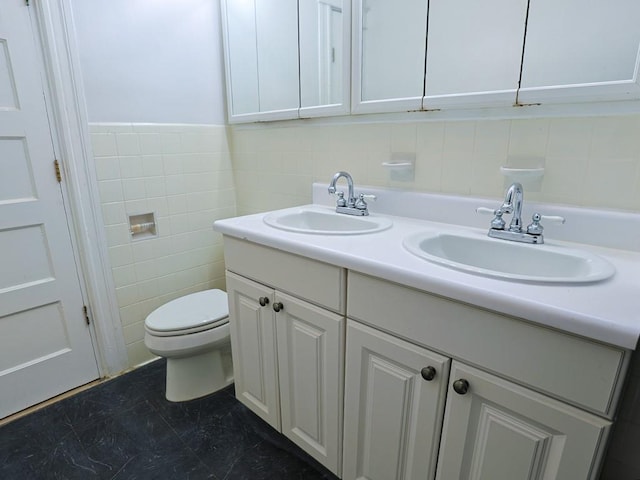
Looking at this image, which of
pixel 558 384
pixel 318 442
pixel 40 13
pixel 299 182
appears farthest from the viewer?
pixel 299 182

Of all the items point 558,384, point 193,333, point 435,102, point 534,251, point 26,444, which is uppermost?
point 435,102

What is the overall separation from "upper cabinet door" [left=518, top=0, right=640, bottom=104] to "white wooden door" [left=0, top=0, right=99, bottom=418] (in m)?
1.78

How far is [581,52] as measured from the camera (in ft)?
3.28

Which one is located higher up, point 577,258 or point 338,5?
point 338,5

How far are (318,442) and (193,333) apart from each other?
27.0 inches

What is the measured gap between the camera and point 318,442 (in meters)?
1.20

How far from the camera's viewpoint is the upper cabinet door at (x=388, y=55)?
4.21 feet

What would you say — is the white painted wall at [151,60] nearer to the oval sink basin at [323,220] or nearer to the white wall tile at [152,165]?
the white wall tile at [152,165]

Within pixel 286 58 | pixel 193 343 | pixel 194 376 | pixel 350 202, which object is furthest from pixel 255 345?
pixel 286 58

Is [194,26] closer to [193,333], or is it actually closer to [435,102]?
[435,102]

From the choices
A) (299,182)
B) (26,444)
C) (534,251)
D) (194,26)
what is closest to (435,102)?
(534,251)

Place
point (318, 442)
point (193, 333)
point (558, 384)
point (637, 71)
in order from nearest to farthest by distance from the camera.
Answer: point (558, 384) → point (637, 71) → point (318, 442) → point (193, 333)

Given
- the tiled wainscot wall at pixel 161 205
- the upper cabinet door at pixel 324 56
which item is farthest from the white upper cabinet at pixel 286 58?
the tiled wainscot wall at pixel 161 205

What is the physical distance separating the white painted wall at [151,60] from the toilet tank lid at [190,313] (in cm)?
89
